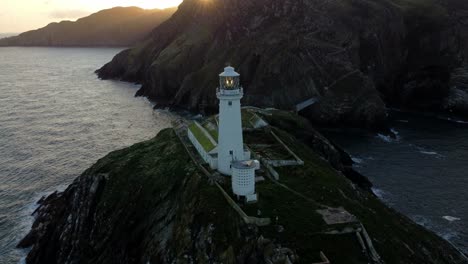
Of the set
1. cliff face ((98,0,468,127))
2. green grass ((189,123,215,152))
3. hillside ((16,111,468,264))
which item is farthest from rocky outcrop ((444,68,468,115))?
green grass ((189,123,215,152))

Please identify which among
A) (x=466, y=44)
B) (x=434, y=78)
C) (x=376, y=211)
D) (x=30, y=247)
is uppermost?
(x=466, y=44)

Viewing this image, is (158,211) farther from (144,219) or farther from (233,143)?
(233,143)

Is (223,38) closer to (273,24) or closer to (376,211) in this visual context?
(273,24)

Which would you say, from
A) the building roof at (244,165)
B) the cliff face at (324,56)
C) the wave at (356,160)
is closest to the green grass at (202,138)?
the building roof at (244,165)

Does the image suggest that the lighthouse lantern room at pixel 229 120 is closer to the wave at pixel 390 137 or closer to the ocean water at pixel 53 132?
the ocean water at pixel 53 132

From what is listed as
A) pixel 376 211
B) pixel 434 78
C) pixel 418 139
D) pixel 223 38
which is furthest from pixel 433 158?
pixel 223 38

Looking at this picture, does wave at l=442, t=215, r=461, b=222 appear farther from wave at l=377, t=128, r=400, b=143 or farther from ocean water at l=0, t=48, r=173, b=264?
ocean water at l=0, t=48, r=173, b=264

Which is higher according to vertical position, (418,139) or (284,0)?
(284,0)

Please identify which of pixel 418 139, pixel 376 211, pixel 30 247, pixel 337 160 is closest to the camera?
pixel 376 211
